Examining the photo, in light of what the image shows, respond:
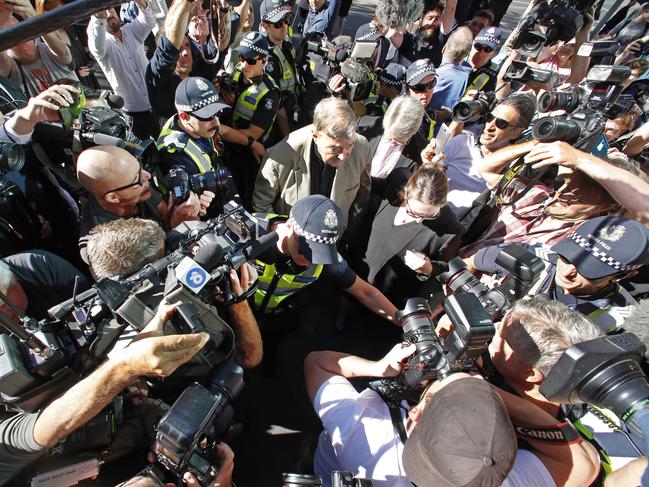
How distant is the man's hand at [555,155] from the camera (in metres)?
2.16

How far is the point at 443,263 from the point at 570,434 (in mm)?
1299

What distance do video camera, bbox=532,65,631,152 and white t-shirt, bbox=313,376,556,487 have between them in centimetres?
190

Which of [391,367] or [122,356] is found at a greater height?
[122,356]

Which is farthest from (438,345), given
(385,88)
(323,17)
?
(323,17)

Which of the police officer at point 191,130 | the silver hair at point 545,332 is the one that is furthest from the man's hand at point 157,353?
the police officer at point 191,130


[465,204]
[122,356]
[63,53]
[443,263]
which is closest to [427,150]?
[465,204]

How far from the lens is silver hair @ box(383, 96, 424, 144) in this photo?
2.78m

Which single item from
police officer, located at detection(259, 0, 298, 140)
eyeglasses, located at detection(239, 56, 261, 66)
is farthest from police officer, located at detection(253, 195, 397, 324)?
police officer, located at detection(259, 0, 298, 140)

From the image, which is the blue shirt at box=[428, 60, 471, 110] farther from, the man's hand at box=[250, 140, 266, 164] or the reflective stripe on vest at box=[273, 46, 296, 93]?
the man's hand at box=[250, 140, 266, 164]

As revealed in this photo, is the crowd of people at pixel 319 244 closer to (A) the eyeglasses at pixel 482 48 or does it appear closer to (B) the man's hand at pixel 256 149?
(B) the man's hand at pixel 256 149

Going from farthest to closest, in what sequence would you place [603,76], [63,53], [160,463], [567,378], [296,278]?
[63,53] → [603,76] → [296,278] → [160,463] → [567,378]

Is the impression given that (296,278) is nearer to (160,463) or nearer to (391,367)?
(391,367)

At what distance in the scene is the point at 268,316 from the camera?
2467 mm

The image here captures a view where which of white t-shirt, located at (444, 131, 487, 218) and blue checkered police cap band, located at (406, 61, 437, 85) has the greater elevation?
blue checkered police cap band, located at (406, 61, 437, 85)
